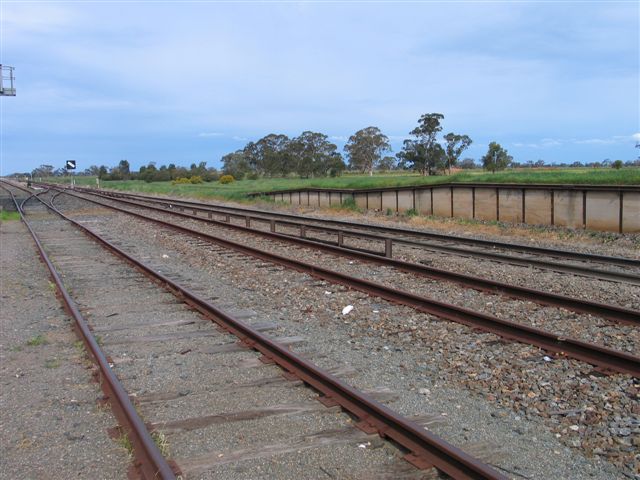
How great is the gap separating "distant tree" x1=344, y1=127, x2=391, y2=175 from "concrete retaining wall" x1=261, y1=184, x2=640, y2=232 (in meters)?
53.8

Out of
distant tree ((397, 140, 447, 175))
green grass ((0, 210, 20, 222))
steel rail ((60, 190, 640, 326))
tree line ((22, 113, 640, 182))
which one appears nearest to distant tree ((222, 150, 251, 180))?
tree line ((22, 113, 640, 182))

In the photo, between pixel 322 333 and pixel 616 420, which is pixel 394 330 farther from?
pixel 616 420

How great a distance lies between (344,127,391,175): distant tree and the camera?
8656cm

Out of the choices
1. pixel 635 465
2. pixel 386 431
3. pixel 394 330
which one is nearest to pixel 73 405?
pixel 386 431

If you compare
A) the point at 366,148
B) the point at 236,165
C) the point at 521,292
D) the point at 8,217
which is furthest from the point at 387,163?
the point at 521,292

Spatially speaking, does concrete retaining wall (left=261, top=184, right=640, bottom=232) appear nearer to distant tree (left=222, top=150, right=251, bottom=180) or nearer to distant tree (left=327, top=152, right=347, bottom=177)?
distant tree (left=327, top=152, right=347, bottom=177)

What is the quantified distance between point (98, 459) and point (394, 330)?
4.38 meters

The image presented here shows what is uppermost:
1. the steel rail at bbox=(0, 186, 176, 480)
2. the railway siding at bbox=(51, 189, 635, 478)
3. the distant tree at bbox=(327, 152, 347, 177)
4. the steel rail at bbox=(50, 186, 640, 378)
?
the distant tree at bbox=(327, 152, 347, 177)

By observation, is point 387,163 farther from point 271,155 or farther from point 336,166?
point 271,155

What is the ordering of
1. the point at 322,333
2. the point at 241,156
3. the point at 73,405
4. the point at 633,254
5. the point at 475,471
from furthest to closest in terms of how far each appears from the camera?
the point at 241,156 < the point at 633,254 < the point at 322,333 < the point at 73,405 < the point at 475,471

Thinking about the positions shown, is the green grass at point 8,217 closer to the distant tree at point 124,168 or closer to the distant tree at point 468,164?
the distant tree at point 468,164

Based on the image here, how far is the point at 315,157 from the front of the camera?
91.3 metres

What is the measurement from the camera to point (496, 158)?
74750mm

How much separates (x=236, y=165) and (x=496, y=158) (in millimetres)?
53800
